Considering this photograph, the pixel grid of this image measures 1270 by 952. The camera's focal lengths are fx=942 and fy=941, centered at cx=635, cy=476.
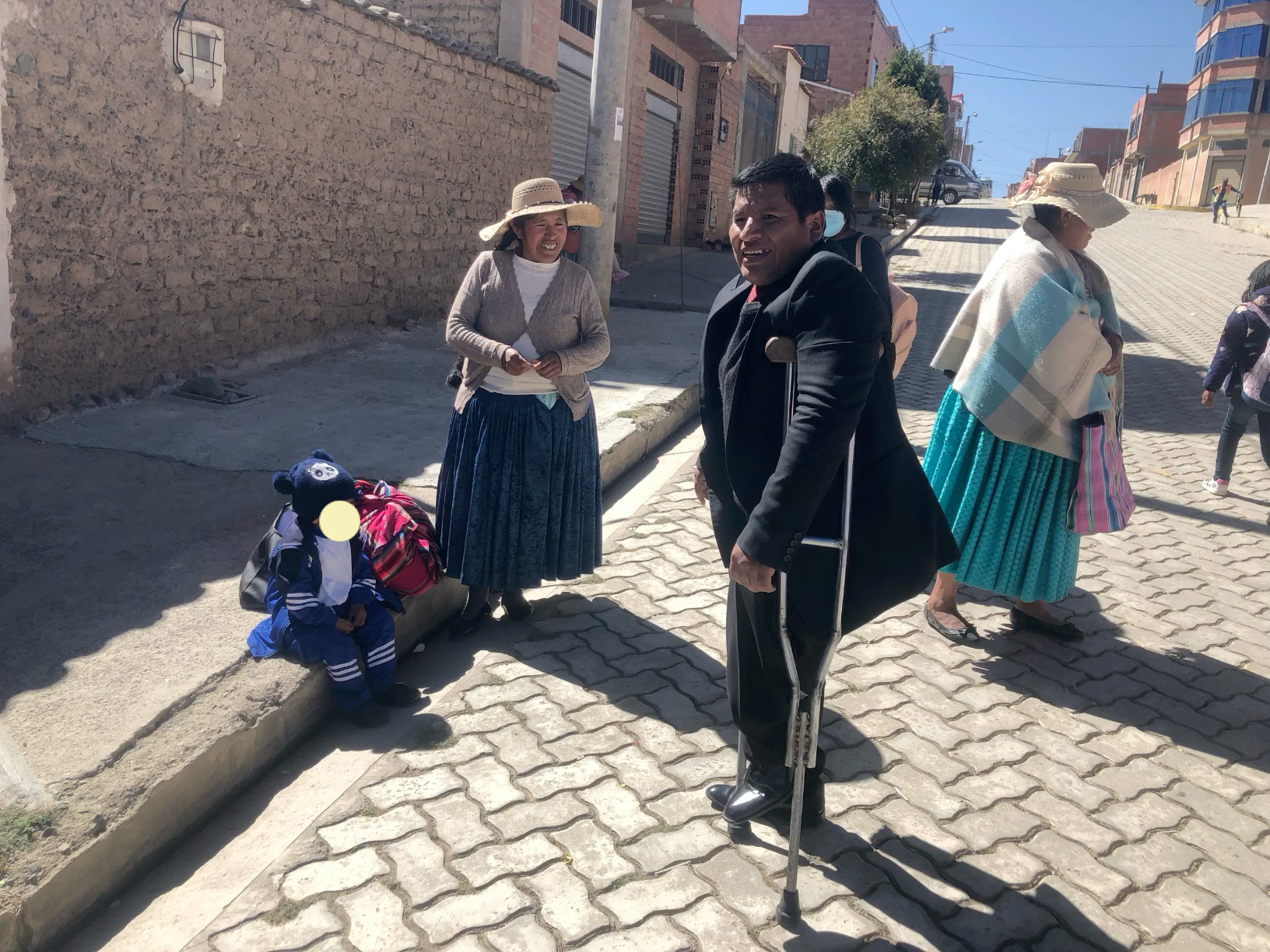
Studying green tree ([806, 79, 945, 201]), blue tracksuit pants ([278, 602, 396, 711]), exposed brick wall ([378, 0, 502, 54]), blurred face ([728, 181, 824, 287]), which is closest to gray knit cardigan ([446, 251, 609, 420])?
blue tracksuit pants ([278, 602, 396, 711])

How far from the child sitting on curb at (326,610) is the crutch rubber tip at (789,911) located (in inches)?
59.0

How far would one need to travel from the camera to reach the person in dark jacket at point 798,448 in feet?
6.75

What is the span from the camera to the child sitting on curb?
10.1ft

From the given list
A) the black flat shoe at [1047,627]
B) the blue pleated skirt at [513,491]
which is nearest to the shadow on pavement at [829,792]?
the blue pleated skirt at [513,491]

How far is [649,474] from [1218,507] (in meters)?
3.58

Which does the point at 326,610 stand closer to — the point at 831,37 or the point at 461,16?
the point at 461,16

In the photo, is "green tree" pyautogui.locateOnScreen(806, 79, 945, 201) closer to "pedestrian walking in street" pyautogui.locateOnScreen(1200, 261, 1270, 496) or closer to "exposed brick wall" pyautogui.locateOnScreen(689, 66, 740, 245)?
"exposed brick wall" pyautogui.locateOnScreen(689, 66, 740, 245)

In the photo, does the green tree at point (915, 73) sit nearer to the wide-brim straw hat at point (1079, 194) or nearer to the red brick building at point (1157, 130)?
the red brick building at point (1157, 130)

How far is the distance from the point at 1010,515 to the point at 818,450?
205 centimetres

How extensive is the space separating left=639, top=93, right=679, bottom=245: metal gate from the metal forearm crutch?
14.2m

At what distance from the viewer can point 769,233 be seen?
2.19 m

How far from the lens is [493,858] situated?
8.20ft

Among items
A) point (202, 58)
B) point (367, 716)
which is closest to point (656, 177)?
point (202, 58)

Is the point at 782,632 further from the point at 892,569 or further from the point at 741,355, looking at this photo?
the point at 741,355
